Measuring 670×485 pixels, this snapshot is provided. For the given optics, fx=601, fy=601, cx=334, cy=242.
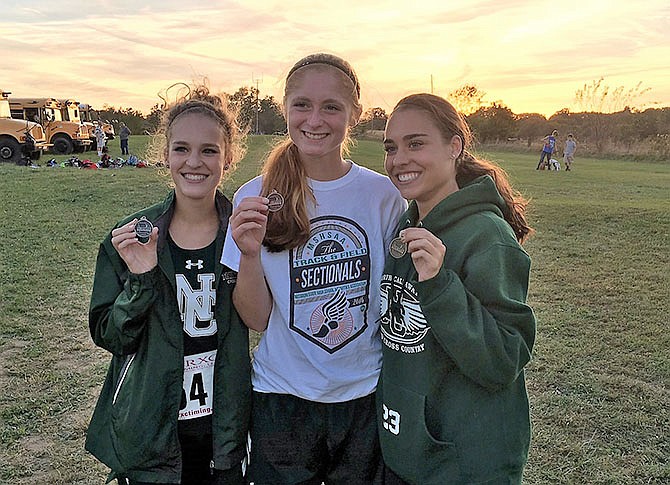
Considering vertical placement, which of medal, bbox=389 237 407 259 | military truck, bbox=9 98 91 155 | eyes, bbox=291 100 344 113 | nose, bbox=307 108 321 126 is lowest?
medal, bbox=389 237 407 259

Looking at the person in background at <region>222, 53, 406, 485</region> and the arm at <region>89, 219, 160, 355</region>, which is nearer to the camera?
the arm at <region>89, 219, 160, 355</region>

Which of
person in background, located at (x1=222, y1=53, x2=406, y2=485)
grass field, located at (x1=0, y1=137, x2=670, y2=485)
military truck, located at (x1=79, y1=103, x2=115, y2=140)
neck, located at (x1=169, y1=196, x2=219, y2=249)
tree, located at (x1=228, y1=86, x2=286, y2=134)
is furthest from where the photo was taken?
military truck, located at (x1=79, y1=103, x2=115, y2=140)

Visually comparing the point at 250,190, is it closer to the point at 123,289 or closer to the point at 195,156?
the point at 195,156

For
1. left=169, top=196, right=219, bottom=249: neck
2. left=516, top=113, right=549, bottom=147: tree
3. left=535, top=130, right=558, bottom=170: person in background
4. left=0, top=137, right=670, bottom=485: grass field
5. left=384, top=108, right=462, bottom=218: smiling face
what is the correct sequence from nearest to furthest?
left=384, top=108, right=462, bottom=218: smiling face → left=169, top=196, right=219, bottom=249: neck → left=0, top=137, right=670, bottom=485: grass field → left=535, top=130, right=558, bottom=170: person in background → left=516, top=113, right=549, bottom=147: tree

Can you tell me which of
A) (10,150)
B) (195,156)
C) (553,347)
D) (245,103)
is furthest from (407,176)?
(10,150)

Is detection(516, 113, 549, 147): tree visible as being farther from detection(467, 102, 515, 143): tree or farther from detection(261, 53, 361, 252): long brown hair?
detection(261, 53, 361, 252): long brown hair

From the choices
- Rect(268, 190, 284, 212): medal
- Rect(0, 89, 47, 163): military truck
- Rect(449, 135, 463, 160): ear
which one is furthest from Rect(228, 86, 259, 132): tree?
Rect(0, 89, 47, 163): military truck

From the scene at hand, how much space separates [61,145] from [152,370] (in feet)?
96.0

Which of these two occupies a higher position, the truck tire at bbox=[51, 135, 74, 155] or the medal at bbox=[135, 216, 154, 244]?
the truck tire at bbox=[51, 135, 74, 155]

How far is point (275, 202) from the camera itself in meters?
2.12

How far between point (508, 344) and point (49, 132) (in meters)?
29.6

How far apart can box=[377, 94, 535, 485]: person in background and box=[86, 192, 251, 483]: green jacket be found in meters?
0.55

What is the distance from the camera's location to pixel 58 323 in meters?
5.82

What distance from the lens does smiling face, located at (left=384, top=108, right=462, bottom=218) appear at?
80.7 inches
